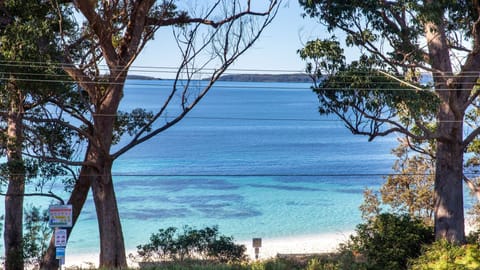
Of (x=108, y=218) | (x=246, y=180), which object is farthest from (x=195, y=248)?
(x=246, y=180)

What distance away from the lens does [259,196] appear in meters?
47.4

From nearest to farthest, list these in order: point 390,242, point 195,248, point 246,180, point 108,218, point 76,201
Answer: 1. point 390,242
2. point 108,218
3. point 195,248
4. point 76,201
5. point 246,180

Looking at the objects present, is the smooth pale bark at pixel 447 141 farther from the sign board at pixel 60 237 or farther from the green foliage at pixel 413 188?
the sign board at pixel 60 237

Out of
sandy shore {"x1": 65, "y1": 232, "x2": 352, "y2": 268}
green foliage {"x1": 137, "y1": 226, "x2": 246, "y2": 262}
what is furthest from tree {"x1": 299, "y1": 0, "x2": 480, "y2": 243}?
sandy shore {"x1": 65, "y1": 232, "x2": 352, "y2": 268}

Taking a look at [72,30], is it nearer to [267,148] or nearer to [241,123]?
[267,148]

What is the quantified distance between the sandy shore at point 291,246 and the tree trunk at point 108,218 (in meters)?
12.8

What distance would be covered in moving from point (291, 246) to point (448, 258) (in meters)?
21.0

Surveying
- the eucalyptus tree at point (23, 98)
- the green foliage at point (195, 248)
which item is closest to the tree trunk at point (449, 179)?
the green foliage at point (195, 248)

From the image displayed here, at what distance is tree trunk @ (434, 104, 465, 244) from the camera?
15539 mm

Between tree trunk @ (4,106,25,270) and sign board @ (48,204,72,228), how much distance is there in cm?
341

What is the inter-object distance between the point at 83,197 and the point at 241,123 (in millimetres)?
72184

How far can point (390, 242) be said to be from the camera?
14727 mm

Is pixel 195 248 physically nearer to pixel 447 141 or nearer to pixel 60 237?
pixel 60 237

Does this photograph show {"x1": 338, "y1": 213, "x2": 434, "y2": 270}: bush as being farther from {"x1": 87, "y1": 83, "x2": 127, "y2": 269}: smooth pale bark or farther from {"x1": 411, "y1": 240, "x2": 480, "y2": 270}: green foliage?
Result: {"x1": 87, "y1": 83, "x2": 127, "y2": 269}: smooth pale bark
